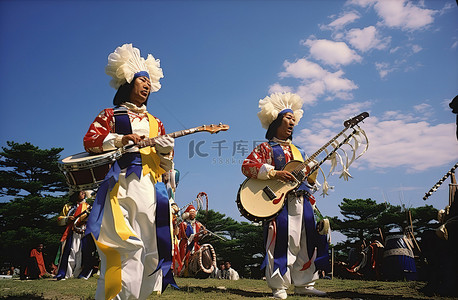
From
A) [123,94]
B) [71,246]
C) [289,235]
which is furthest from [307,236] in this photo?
[71,246]

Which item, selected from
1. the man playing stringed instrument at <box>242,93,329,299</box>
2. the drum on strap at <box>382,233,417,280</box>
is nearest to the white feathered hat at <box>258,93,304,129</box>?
the man playing stringed instrument at <box>242,93,329,299</box>

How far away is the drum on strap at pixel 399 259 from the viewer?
334 inches

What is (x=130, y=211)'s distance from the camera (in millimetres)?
3666

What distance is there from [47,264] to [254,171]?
12307mm

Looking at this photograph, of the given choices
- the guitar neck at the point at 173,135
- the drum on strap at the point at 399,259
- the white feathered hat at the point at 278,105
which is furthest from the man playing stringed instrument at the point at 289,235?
the drum on strap at the point at 399,259

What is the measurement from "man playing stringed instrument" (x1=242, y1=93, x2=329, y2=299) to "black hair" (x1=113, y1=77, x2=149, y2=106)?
195cm

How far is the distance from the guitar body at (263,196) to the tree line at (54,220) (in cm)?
785

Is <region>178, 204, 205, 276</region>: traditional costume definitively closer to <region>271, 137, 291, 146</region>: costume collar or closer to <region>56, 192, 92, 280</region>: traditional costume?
<region>56, 192, 92, 280</region>: traditional costume

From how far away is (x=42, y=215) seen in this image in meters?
14.4

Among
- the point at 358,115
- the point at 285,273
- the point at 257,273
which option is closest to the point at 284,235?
the point at 285,273

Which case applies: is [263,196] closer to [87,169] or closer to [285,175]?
[285,175]

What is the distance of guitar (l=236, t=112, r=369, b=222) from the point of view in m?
5.03

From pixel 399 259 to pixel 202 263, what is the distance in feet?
16.6

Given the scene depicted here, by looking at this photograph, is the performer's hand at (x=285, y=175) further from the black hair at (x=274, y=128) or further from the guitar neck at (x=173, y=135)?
the guitar neck at (x=173, y=135)
